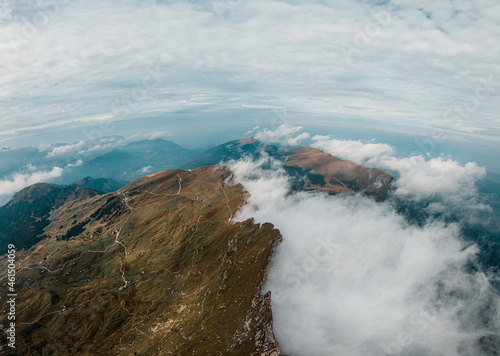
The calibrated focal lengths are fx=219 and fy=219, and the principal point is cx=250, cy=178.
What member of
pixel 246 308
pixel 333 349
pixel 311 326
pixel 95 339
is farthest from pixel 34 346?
pixel 333 349

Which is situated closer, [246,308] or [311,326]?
[246,308]

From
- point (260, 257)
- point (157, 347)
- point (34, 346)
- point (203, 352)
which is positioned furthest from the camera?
point (260, 257)

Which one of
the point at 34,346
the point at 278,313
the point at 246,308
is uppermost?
the point at 246,308

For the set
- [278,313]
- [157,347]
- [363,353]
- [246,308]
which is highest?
[246,308]

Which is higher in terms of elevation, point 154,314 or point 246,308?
point 246,308

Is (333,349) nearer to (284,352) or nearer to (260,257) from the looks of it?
(284,352)

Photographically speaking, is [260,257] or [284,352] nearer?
[284,352]

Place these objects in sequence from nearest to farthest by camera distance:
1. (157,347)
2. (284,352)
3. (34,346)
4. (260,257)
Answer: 1. (157,347)
2. (284,352)
3. (34,346)
4. (260,257)

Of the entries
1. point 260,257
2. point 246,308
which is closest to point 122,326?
point 246,308

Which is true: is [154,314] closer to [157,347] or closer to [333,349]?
[157,347]
